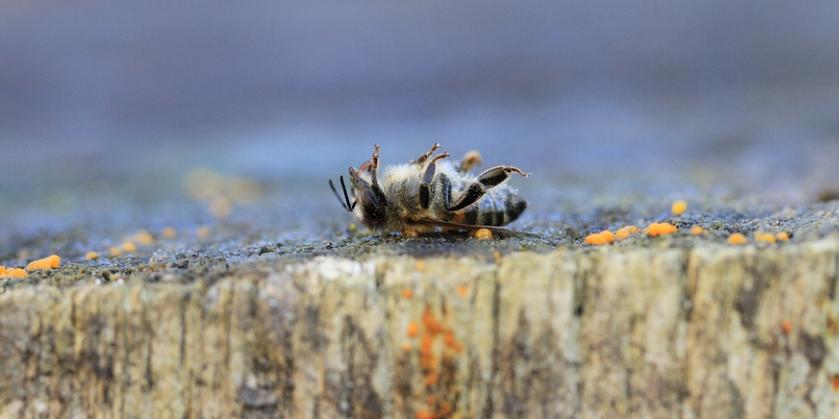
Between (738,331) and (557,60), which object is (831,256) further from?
(557,60)

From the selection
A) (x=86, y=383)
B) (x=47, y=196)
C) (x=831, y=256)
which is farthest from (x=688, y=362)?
(x=47, y=196)

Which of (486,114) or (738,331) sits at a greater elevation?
(486,114)

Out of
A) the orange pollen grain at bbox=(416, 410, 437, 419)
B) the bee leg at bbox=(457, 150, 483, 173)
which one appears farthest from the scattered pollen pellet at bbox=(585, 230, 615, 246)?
Answer: the bee leg at bbox=(457, 150, 483, 173)

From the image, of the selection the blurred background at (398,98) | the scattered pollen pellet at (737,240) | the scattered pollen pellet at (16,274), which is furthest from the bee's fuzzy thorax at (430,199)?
the blurred background at (398,98)

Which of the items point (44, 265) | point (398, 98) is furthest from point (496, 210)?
point (398, 98)

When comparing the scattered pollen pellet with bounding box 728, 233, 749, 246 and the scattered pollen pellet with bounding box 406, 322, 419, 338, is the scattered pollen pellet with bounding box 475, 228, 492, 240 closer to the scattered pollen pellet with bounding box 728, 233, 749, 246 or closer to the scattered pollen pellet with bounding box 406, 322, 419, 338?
the scattered pollen pellet with bounding box 406, 322, 419, 338
